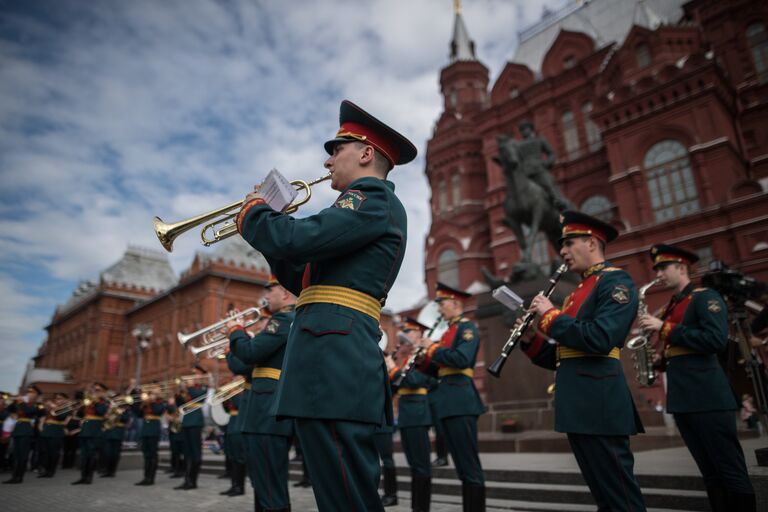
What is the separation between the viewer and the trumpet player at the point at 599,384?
10.2 feet

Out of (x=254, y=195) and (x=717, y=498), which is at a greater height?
(x=254, y=195)

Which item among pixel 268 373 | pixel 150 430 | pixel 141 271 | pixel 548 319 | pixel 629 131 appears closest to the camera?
pixel 548 319

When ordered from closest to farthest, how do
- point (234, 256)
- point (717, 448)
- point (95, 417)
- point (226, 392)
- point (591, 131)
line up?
point (717, 448) → point (226, 392) → point (95, 417) → point (591, 131) → point (234, 256)

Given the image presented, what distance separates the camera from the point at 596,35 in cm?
3322

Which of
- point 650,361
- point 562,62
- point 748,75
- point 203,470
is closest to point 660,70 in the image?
point 748,75

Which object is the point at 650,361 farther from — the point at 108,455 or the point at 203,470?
the point at 108,455

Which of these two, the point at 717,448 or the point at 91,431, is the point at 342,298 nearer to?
the point at 717,448

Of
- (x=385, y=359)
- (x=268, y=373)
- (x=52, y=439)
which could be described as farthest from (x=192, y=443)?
(x=385, y=359)

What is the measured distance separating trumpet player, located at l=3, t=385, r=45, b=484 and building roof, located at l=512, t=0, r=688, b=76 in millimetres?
33157

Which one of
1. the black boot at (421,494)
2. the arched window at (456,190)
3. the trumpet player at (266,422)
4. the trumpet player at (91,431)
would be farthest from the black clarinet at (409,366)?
the arched window at (456,190)

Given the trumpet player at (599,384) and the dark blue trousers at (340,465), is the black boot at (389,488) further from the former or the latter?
the dark blue trousers at (340,465)

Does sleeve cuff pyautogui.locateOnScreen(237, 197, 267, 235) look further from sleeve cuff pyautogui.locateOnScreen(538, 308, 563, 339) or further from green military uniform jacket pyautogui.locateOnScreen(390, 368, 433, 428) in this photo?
green military uniform jacket pyautogui.locateOnScreen(390, 368, 433, 428)

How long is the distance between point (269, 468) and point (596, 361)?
9.43 feet

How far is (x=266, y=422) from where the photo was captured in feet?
14.7
